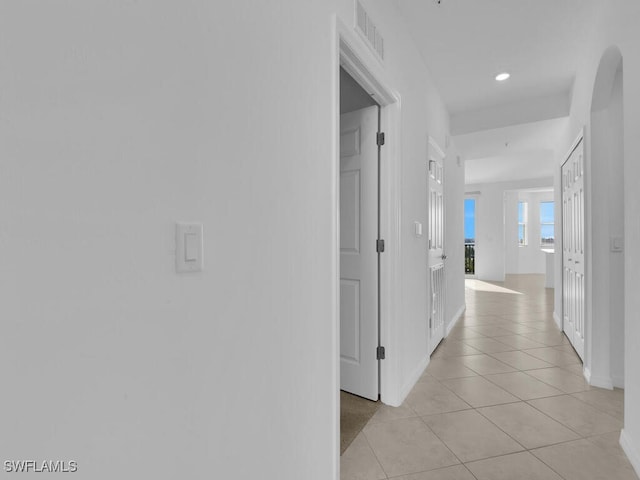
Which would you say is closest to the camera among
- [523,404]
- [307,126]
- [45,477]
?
[45,477]

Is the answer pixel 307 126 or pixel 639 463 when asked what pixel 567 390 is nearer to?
pixel 639 463

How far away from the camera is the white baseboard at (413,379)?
257 cm

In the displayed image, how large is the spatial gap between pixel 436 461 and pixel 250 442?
126 cm

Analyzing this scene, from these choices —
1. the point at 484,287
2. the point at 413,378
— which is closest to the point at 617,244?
the point at 413,378

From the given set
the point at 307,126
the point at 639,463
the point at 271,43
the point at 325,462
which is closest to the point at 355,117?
the point at 307,126

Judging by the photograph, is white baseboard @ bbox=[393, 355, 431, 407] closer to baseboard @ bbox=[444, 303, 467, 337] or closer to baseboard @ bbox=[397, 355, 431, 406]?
baseboard @ bbox=[397, 355, 431, 406]

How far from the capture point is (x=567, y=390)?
2.76 metres

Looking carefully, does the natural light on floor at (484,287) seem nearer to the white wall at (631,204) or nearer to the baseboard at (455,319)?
the baseboard at (455,319)

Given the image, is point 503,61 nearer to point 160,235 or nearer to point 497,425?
point 497,425

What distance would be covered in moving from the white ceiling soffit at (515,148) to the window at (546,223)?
251 centimetres

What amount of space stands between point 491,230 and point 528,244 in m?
2.21

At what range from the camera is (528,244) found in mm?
11047

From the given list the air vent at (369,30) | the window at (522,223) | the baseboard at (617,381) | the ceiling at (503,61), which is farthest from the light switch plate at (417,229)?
the window at (522,223)

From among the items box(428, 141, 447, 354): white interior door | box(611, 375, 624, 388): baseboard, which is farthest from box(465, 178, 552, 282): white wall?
box(611, 375, 624, 388): baseboard
